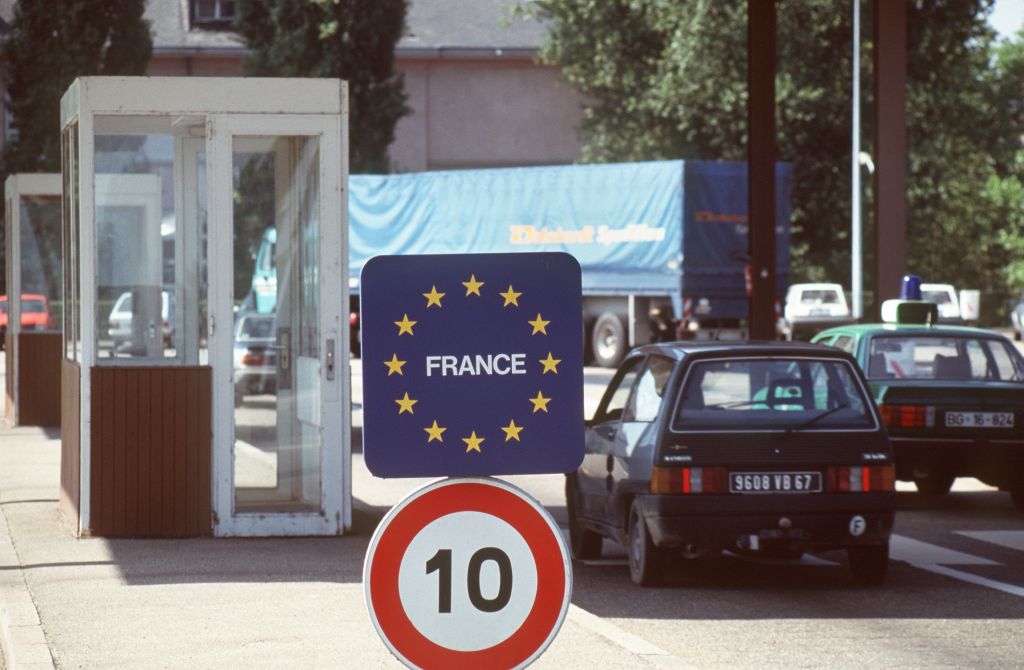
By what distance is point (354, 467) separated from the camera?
18266 millimetres

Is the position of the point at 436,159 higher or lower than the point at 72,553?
higher

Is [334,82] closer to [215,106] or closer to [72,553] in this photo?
[215,106]

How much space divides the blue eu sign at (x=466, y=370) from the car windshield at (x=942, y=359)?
10123mm

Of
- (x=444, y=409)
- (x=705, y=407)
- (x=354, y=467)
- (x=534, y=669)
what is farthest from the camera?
(x=354, y=467)

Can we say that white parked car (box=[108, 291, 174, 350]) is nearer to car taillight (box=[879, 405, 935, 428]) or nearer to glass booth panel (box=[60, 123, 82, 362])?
glass booth panel (box=[60, 123, 82, 362])

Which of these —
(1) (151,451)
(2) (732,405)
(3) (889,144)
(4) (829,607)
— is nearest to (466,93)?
(3) (889,144)

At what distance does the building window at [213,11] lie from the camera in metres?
58.9

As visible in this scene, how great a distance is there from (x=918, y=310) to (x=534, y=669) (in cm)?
953

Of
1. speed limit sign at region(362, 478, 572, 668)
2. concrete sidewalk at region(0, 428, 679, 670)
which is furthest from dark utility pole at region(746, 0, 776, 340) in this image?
speed limit sign at region(362, 478, 572, 668)

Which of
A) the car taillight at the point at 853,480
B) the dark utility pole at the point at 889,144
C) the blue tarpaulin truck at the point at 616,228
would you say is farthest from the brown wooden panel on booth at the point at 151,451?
the blue tarpaulin truck at the point at 616,228

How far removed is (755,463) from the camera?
10.1 meters

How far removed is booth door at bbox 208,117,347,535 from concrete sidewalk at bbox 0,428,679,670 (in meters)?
0.39

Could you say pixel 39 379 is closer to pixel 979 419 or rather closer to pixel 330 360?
pixel 330 360

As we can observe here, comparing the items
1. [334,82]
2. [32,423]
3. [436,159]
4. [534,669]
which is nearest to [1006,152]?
[436,159]
